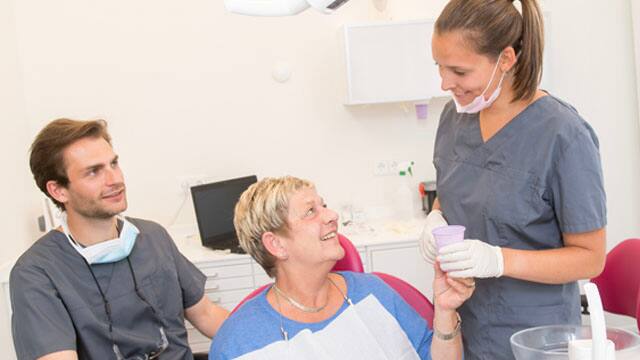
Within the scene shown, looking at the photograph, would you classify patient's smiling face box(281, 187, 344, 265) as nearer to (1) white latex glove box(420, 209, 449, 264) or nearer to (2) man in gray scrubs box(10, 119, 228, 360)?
(1) white latex glove box(420, 209, 449, 264)

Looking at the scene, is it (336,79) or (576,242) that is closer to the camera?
(576,242)

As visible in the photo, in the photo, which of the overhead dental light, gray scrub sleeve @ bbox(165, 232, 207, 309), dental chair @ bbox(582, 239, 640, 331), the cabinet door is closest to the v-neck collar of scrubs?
the overhead dental light

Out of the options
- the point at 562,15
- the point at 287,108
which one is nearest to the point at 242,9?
the point at 287,108

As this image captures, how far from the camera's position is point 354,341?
1474mm

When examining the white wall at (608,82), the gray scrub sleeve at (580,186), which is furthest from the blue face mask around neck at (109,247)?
the white wall at (608,82)

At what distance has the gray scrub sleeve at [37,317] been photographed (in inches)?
58.7

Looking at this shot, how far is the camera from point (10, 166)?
2613 mm

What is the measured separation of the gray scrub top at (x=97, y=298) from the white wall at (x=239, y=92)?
1.22 metres

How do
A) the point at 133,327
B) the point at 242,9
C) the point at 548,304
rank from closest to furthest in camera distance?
the point at 242,9
the point at 548,304
the point at 133,327

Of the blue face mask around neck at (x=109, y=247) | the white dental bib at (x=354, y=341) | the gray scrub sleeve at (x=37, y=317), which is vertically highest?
the blue face mask around neck at (x=109, y=247)

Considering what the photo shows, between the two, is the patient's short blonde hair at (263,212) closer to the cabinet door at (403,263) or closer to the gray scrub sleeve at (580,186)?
the gray scrub sleeve at (580,186)

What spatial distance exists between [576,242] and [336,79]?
1.95 metres

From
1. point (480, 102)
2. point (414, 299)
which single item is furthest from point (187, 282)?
Result: point (480, 102)

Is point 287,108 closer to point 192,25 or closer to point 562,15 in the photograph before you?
point 192,25
